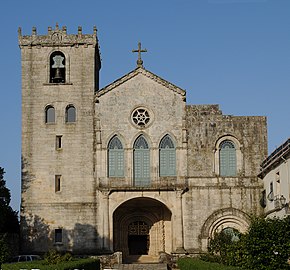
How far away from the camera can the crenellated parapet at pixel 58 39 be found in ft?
150

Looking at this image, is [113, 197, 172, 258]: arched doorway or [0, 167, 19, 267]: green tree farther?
[113, 197, 172, 258]: arched doorway

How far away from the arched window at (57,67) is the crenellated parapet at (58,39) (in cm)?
86

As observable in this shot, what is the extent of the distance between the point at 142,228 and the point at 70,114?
988 centimetres

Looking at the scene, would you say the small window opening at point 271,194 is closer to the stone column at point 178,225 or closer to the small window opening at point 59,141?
the stone column at point 178,225

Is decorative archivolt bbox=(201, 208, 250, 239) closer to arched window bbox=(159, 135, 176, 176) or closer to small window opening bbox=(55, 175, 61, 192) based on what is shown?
arched window bbox=(159, 135, 176, 176)

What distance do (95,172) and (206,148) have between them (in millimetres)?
7832

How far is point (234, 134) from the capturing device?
146 feet

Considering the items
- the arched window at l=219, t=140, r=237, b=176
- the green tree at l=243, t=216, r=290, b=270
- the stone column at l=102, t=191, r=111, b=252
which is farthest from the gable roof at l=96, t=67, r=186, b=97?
the green tree at l=243, t=216, r=290, b=270

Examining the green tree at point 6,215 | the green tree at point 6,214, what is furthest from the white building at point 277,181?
the green tree at point 6,214

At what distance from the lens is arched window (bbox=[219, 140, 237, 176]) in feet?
145

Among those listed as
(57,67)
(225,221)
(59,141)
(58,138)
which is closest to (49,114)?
(58,138)

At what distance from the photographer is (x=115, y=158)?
44188 mm

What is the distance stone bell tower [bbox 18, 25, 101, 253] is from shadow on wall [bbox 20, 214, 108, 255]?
7 centimetres

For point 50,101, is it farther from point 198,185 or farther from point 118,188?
point 198,185
